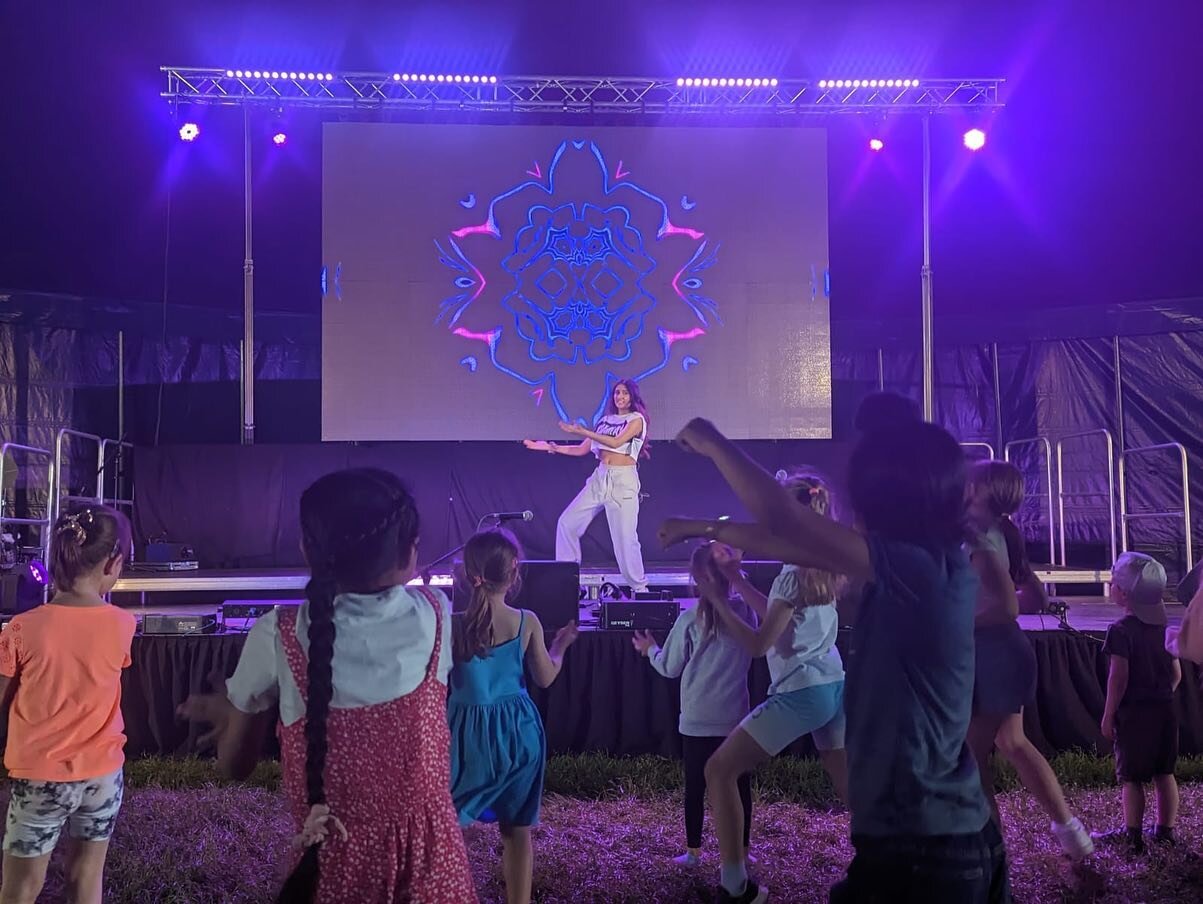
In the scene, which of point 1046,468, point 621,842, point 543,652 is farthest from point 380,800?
Answer: point 1046,468

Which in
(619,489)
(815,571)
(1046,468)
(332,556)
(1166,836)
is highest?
(1046,468)

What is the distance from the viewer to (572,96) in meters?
8.09

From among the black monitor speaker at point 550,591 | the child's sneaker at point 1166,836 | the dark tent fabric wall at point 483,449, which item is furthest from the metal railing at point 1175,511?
the black monitor speaker at point 550,591

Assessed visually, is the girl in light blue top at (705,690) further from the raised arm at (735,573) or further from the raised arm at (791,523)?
the raised arm at (791,523)

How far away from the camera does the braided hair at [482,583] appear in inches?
104

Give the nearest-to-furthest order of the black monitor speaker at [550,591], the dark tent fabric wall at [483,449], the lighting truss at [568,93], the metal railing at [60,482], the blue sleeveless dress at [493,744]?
the blue sleeveless dress at [493,744] → the black monitor speaker at [550,591] → the metal railing at [60,482] → the lighting truss at [568,93] → the dark tent fabric wall at [483,449]

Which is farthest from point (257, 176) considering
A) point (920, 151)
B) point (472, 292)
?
point (920, 151)

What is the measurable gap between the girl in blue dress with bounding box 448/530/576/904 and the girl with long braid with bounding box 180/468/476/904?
1073mm

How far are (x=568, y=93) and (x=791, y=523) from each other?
24.8 ft

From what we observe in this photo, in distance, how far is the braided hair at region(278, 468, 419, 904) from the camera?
1386 mm

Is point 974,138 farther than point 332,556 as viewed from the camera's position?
Yes

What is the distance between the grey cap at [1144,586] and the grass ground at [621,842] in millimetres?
908

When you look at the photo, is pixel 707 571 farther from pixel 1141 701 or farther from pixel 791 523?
pixel 1141 701

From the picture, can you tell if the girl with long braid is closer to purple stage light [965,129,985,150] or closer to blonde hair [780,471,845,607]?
blonde hair [780,471,845,607]
